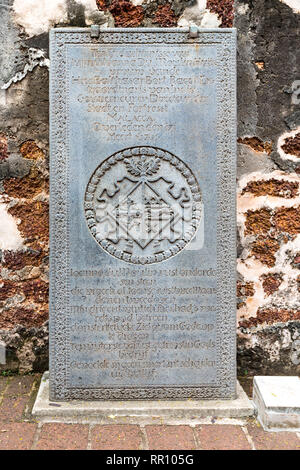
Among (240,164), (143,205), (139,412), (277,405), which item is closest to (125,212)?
(143,205)

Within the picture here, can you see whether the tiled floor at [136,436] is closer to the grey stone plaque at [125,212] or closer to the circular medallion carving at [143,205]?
the grey stone plaque at [125,212]

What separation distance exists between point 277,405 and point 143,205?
1.17 meters

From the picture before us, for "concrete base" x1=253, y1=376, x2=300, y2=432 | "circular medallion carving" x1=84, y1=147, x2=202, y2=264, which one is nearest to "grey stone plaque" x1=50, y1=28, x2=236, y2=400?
"circular medallion carving" x1=84, y1=147, x2=202, y2=264

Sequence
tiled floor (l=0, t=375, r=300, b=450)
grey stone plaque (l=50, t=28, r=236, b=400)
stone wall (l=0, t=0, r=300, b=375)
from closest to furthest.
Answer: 1. tiled floor (l=0, t=375, r=300, b=450)
2. grey stone plaque (l=50, t=28, r=236, b=400)
3. stone wall (l=0, t=0, r=300, b=375)

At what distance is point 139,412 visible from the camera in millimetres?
2217

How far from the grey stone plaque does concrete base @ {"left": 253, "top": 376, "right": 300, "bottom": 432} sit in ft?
0.57

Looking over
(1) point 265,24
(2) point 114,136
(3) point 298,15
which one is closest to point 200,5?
(1) point 265,24

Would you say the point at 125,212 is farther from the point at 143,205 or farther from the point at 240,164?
the point at 240,164

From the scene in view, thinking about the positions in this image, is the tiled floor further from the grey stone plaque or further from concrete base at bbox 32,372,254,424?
the grey stone plaque

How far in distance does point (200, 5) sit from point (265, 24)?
40 cm

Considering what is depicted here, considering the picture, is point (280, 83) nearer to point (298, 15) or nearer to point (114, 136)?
point (298, 15)

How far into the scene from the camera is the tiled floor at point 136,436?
6.42ft

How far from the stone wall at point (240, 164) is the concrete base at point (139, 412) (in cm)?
52

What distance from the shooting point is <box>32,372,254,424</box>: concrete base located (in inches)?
86.0
